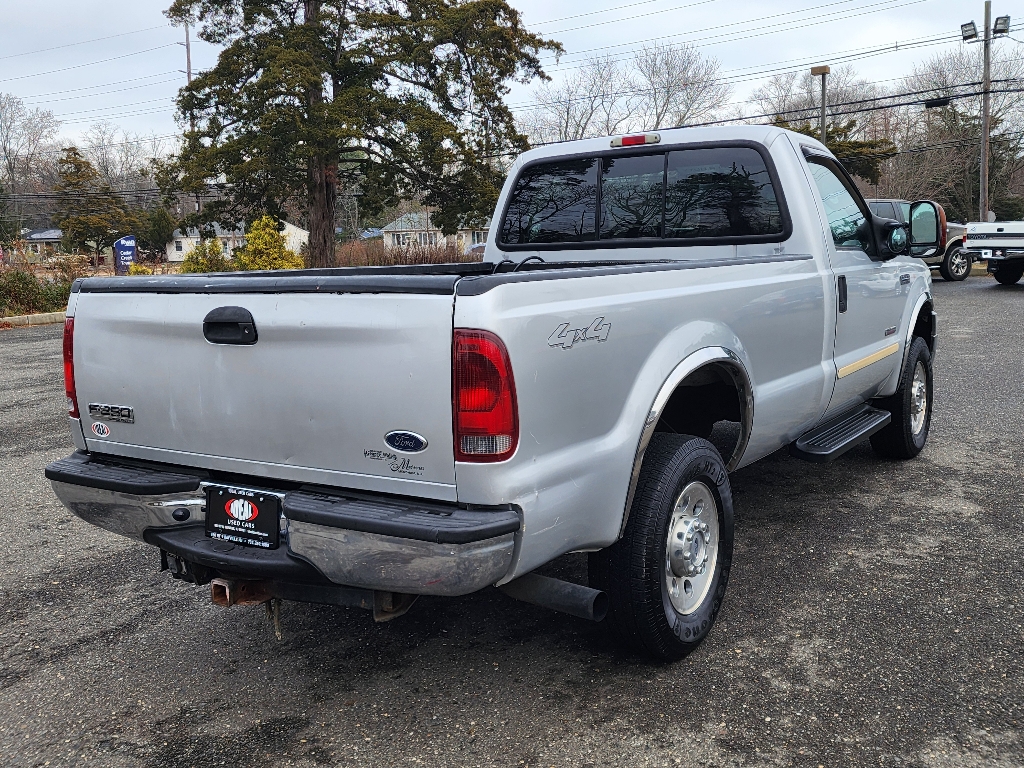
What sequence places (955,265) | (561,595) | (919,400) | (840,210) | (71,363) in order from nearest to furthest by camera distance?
(561,595) < (71,363) < (840,210) < (919,400) < (955,265)

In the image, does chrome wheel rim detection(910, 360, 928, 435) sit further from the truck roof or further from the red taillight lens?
the red taillight lens

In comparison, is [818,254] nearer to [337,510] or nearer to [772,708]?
[772,708]

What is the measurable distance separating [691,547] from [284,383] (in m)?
1.58

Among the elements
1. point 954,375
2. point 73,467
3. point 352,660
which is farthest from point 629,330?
point 954,375

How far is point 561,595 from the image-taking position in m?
2.83

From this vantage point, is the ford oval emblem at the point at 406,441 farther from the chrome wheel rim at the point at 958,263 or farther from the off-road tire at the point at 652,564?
the chrome wheel rim at the point at 958,263

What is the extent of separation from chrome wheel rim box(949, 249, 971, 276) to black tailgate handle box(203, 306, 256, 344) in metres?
23.5

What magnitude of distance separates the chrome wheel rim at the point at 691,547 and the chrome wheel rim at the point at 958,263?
72.8 ft

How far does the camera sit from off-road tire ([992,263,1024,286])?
66.7ft

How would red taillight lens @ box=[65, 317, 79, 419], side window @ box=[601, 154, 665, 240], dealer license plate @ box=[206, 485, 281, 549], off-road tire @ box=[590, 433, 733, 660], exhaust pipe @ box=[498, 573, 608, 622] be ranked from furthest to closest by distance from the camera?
side window @ box=[601, 154, 665, 240] → red taillight lens @ box=[65, 317, 79, 419] → off-road tire @ box=[590, 433, 733, 660] → exhaust pipe @ box=[498, 573, 608, 622] → dealer license plate @ box=[206, 485, 281, 549]

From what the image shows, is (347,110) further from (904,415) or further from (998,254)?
(904,415)

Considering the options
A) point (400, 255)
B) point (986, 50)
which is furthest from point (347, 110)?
point (986, 50)

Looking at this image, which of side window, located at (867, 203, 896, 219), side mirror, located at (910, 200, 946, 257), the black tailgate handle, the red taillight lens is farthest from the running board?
side window, located at (867, 203, 896, 219)

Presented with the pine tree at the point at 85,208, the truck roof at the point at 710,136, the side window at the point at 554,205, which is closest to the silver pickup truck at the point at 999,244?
the truck roof at the point at 710,136
